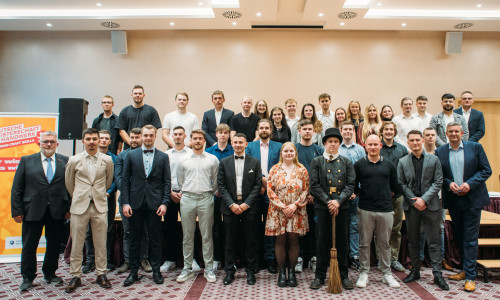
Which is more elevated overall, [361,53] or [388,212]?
[361,53]

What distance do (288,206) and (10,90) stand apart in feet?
26.2

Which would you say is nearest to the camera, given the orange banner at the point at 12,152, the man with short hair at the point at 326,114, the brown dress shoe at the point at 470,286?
the brown dress shoe at the point at 470,286

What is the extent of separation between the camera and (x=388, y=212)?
3.58 meters

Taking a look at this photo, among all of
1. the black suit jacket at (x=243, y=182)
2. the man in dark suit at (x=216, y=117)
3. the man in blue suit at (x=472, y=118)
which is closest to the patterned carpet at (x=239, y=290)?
the black suit jacket at (x=243, y=182)

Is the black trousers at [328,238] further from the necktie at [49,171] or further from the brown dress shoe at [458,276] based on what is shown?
the necktie at [49,171]

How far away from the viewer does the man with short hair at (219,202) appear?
4113 millimetres

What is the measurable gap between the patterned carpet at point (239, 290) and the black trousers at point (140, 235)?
10.0 inches

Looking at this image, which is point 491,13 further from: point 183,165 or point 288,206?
point 183,165

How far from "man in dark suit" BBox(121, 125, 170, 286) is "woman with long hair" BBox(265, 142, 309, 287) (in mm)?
1245

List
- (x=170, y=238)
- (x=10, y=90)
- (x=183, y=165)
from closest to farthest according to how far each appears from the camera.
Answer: (x=183, y=165), (x=170, y=238), (x=10, y=90)

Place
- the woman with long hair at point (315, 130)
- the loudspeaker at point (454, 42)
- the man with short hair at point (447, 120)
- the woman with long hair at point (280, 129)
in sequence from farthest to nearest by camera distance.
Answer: the loudspeaker at point (454, 42)
the man with short hair at point (447, 120)
the woman with long hair at point (315, 130)
the woman with long hair at point (280, 129)

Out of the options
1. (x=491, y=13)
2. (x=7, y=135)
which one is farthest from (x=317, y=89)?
(x=7, y=135)

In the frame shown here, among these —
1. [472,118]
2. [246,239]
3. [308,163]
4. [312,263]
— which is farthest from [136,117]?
[472,118]

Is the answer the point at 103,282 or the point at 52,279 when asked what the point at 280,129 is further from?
the point at 52,279
